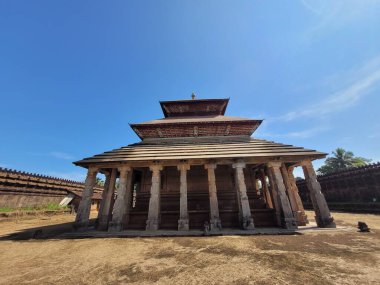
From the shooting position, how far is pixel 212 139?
1327 centimetres

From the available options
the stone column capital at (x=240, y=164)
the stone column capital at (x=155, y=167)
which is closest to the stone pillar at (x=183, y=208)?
the stone column capital at (x=155, y=167)

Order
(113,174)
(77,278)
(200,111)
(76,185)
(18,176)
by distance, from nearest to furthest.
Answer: (77,278), (113,174), (200,111), (18,176), (76,185)

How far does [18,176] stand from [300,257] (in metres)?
26.8

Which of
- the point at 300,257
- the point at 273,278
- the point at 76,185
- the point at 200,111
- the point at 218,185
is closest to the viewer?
the point at 273,278

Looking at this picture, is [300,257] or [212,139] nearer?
[300,257]

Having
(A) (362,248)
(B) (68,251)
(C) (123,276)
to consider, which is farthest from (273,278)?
(B) (68,251)

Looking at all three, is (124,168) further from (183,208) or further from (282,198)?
(282,198)

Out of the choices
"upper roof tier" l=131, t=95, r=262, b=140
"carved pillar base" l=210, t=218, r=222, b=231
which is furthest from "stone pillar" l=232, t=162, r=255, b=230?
"upper roof tier" l=131, t=95, r=262, b=140

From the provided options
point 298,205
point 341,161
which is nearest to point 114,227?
point 298,205

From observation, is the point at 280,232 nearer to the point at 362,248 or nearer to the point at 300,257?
the point at 362,248

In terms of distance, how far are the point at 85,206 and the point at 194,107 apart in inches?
474

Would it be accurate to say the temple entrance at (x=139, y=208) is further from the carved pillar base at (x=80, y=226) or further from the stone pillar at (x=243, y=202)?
the stone pillar at (x=243, y=202)

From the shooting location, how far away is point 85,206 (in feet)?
31.1

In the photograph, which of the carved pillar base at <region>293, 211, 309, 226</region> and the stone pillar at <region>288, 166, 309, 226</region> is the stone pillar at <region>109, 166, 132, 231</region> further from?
the stone pillar at <region>288, 166, 309, 226</region>
